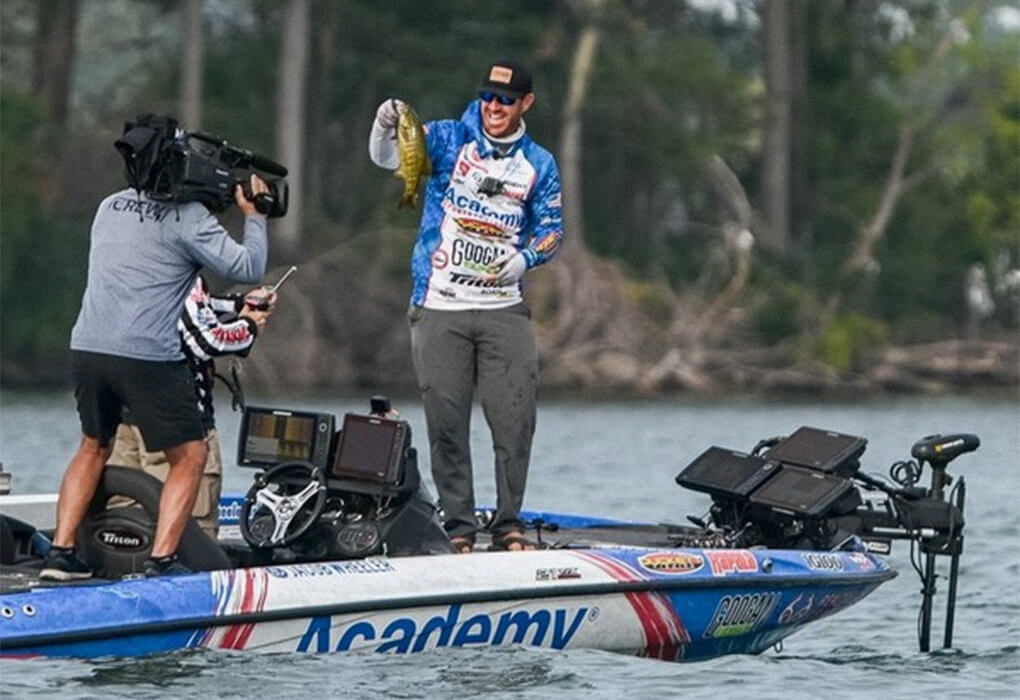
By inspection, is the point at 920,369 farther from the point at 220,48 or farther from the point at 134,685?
the point at 134,685

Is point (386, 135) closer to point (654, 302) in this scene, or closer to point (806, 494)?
point (806, 494)

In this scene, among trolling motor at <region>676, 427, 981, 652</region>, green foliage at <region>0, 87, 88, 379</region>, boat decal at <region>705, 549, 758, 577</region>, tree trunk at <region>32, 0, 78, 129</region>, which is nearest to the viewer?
boat decal at <region>705, 549, 758, 577</region>

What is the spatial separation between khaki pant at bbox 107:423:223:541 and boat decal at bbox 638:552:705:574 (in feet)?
5.67

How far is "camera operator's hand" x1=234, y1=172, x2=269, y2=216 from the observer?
10.5 meters

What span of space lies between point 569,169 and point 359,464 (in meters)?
33.7

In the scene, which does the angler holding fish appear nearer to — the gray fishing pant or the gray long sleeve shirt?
the gray fishing pant

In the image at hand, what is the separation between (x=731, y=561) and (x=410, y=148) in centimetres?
215

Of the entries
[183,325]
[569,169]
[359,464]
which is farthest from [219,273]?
[569,169]

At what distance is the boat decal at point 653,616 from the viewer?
1095cm

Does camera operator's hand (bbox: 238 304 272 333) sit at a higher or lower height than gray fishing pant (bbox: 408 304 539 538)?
higher

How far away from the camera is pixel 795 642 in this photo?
12773 millimetres

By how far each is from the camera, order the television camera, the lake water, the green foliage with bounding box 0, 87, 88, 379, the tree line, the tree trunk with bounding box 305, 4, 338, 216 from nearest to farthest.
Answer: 1. the lake water
2. the television camera
3. the green foliage with bounding box 0, 87, 88, 379
4. the tree line
5. the tree trunk with bounding box 305, 4, 338, 216

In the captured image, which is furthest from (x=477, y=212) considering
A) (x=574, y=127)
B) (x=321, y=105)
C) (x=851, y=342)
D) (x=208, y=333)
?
(x=321, y=105)

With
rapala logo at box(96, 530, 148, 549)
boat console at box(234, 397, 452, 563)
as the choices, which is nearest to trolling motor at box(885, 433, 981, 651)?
boat console at box(234, 397, 452, 563)
